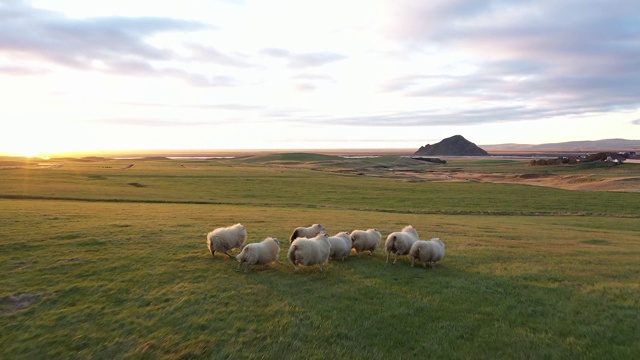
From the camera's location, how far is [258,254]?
1408cm

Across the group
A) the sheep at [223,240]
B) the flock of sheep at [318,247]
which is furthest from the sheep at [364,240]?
the sheep at [223,240]

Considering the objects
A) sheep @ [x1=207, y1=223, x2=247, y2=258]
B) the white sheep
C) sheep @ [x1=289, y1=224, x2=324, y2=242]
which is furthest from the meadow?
sheep @ [x1=289, y1=224, x2=324, y2=242]

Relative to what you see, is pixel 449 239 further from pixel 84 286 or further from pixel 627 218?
pixel 627 218

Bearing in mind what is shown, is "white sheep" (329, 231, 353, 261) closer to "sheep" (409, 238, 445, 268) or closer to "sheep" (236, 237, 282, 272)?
"sheep" (236, 237, 282, 272)

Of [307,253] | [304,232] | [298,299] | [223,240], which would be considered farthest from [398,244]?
[223,240]

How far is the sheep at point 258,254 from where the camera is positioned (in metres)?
13.9

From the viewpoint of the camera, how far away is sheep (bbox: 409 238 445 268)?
1498cm

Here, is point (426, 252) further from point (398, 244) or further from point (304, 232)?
point (304, 232)

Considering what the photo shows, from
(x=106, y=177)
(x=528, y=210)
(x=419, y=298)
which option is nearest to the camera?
(x=419, y=298)

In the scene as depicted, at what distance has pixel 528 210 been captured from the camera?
40781 millimetres

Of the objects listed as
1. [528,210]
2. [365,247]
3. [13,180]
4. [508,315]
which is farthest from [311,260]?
[13,180]

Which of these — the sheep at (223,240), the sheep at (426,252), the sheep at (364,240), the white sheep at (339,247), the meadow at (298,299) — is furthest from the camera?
the sheep at (364,240)

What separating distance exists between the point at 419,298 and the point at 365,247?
218 inches

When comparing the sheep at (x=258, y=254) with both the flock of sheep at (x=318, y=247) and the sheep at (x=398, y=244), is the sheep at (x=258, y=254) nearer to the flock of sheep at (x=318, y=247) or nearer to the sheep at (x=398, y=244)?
the flock of sheep at (x=318, y=247)
